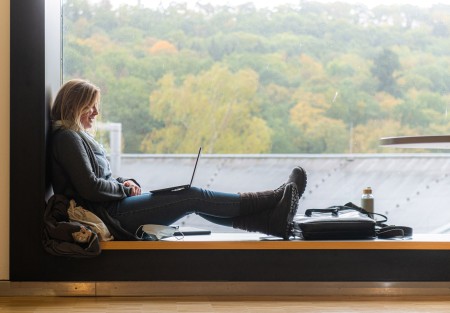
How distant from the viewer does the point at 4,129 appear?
Result: 11.6 feet

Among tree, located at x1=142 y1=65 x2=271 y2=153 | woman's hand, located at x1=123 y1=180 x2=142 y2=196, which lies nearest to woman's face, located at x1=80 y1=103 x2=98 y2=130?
woman's hand, located at x1=123 y1=180 x2=142 y2=196

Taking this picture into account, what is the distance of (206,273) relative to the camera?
3.56m

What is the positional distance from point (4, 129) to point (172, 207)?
2.52 feet

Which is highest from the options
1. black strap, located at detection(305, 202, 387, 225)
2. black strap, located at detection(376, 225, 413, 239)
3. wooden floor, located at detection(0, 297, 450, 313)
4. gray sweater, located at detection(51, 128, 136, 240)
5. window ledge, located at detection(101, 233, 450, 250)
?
gray sweater, located at detection(51, 128, 136, 240)

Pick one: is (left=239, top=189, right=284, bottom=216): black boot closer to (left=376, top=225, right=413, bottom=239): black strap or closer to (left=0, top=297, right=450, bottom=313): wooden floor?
(left=0, top=297, right=450, bottom=313): wooden floor

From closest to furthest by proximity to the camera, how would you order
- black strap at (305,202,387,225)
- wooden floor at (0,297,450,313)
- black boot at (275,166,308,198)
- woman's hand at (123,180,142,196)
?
wooden floor at (0,297,450,313), black boot at (275,166,308,198), woman's hand at (123,180,142,196), black strap at (305,202,387,225)

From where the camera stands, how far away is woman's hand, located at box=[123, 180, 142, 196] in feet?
12.1

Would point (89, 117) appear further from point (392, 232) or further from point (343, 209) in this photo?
point (392, 232)

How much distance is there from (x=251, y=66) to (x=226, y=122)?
0.30 metres

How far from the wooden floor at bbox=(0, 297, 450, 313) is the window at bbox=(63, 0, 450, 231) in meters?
0.87

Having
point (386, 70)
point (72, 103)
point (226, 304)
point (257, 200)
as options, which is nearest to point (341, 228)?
point (257, 200)

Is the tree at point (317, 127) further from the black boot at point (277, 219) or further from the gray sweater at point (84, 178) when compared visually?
the gray sweater at point (84, 178)

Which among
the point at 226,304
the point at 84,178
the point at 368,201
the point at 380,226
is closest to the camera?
the point at 226,304

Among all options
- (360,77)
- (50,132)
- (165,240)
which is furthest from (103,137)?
(360,77)
